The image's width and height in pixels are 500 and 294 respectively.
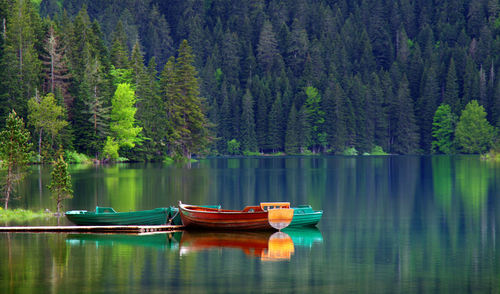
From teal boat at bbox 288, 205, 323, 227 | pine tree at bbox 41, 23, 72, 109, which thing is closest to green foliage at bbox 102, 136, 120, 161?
pine tree at bbox 41, 23, 72, 109

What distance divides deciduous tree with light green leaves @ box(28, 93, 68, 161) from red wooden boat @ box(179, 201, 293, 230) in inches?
2677

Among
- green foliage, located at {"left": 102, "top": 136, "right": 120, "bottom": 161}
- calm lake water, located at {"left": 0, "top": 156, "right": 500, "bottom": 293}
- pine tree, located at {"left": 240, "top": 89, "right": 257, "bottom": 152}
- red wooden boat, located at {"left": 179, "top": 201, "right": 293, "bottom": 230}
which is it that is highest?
pine tree, located at {"left": 240, "top": 89, "right": 257, "bottom": 152}

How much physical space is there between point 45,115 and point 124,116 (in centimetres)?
1938

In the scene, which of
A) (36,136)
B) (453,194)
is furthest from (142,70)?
(453,194)

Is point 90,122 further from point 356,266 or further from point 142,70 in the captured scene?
point 356,266

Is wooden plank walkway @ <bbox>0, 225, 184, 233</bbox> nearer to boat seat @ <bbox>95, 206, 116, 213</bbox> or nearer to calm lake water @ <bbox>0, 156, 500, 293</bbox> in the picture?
calm lake water @ <bbox>0, 156, 500, 293</bbox>

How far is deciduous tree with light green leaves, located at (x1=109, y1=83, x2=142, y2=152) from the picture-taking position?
405 ft

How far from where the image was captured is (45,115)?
107 m

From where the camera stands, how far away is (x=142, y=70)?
445 ft

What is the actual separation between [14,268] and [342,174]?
71756mm

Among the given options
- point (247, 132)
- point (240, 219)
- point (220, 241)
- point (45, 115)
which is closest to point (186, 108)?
point (45, 115)

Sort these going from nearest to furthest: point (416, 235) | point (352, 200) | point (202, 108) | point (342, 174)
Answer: point (416, 235) → point (352, 200) → point (342, 174) → point (202, 108)

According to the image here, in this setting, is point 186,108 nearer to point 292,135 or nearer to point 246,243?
point 292,135

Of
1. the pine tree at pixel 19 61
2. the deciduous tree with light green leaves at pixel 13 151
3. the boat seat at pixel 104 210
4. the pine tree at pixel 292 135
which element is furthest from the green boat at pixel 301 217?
the pine tree at pixel 292 135
